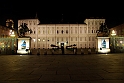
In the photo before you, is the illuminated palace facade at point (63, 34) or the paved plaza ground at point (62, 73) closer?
the paved plaza ground at point (62, 73)

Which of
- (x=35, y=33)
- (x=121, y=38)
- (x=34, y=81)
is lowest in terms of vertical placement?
(x=34, y=81)

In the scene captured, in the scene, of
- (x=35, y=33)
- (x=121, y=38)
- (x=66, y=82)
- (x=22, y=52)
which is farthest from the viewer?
(x=35, y=33)

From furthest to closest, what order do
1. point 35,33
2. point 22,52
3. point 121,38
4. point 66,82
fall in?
Result: point 35,33
point 121,38
point 22,52
point 66,82

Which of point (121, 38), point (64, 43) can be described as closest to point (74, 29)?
point (64, 43)

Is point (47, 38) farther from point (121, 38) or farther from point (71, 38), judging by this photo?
point (121, 38)

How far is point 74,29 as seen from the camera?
72.8 m

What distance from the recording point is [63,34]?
73.1m

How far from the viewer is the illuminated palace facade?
71.6 m

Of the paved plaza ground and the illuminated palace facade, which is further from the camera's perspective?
the illuminated palace facade

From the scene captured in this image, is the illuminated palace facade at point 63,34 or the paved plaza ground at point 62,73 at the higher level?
the illuminated palace facade at point 63,34

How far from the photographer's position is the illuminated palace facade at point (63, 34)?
7162 cm

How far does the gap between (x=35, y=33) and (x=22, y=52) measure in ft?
156

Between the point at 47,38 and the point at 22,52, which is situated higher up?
the point at 47,38

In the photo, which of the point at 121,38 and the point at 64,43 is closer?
the point at 121,38
